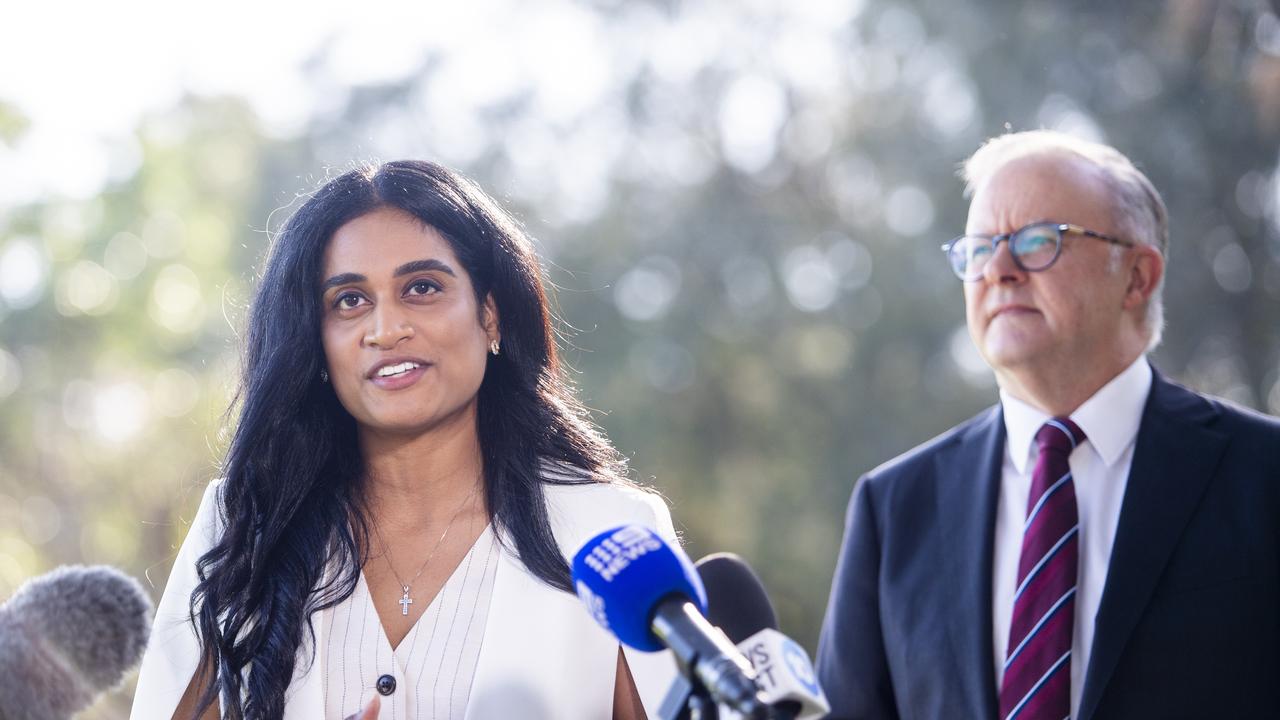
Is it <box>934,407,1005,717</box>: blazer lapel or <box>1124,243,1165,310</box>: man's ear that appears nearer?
<box>934,407,1005,717</box>: blazer lapel

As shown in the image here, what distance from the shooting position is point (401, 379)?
2711mm

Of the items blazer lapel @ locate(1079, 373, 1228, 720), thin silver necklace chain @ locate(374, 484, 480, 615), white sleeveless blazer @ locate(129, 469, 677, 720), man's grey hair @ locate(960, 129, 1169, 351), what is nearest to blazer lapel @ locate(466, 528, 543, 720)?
white sleeveless blazer @ locate(129, 469, 677, 720)

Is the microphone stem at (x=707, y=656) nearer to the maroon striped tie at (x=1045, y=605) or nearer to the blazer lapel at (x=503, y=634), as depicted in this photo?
the blazer lapel at (x=503, y=634)

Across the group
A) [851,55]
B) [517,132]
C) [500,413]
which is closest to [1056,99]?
[851,55]

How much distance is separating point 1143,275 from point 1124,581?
0.84 metres

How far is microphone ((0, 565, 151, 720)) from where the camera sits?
6.61 ft

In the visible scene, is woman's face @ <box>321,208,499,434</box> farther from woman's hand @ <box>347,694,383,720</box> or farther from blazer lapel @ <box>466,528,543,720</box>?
woman's hand @ <box>347,694,383,720</box>

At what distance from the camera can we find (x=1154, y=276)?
3.36m

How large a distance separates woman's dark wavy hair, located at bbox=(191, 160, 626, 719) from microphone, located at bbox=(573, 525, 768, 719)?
3.21ft

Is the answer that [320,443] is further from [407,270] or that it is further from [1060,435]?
[1060,435]

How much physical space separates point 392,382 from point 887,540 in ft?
4.34

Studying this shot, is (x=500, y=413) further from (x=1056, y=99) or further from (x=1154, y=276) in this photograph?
(x=1056, y=99)

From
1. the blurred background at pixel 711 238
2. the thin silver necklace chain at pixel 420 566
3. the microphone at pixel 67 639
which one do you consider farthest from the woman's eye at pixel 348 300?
the blurred background at pixel 711 238

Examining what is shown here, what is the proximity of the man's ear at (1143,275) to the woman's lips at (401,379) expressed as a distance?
68.5 inches
